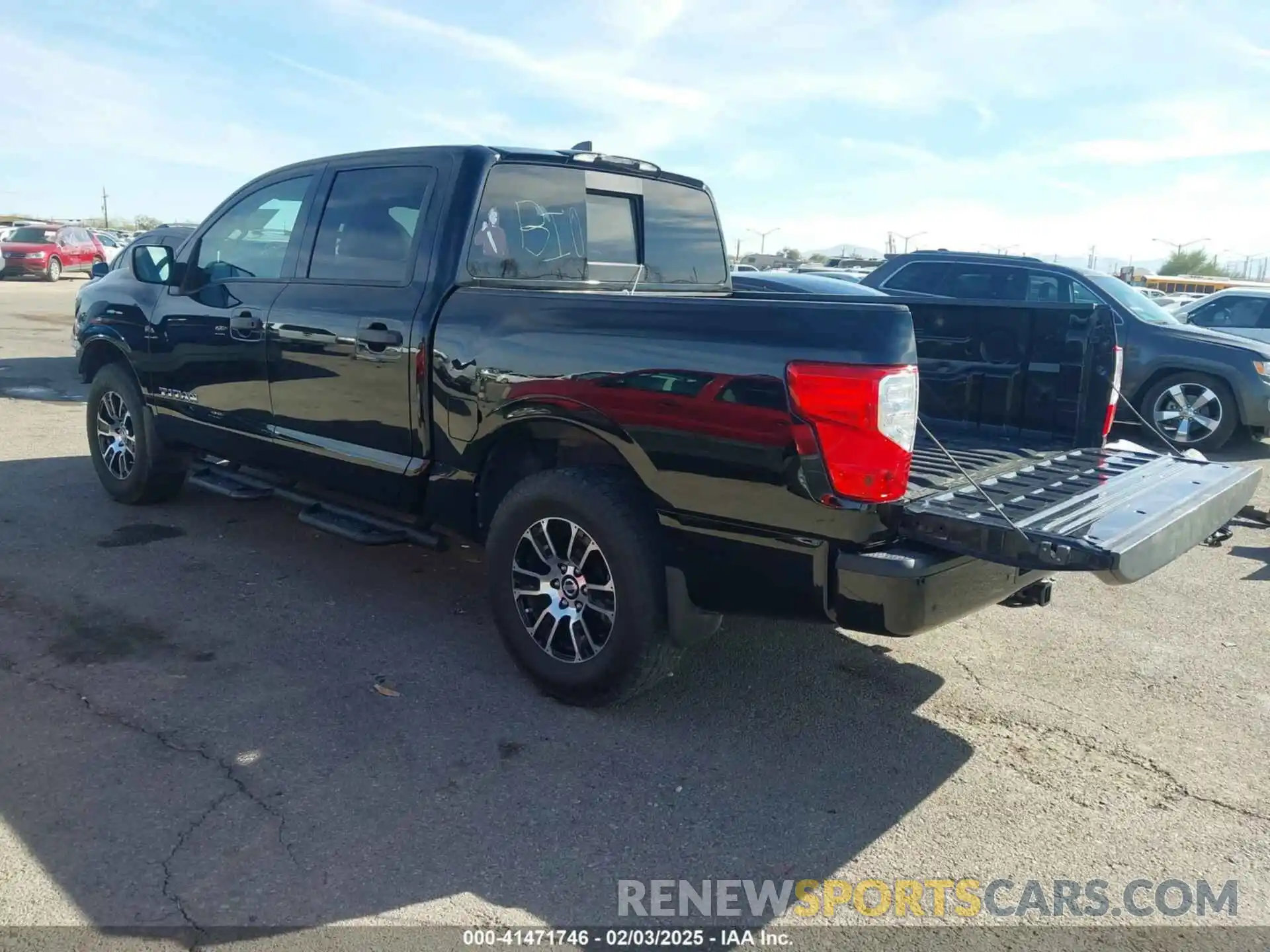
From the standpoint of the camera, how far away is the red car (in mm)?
29406

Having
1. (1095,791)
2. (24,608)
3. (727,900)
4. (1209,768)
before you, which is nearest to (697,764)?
(727,900)

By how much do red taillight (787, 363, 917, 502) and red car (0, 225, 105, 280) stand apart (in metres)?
31.1

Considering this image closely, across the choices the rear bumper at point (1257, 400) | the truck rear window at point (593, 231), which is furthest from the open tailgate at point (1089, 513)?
the rear bumper at point (1257, 400)

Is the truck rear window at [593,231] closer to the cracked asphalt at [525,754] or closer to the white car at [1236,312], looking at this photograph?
the cracked asphalt at [525,754]

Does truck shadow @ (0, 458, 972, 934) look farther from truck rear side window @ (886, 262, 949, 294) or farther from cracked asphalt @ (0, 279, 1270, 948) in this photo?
truck rear side window @ (886, 262, 949, 294)

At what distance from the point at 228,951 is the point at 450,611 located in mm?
2370

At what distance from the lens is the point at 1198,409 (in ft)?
31.5

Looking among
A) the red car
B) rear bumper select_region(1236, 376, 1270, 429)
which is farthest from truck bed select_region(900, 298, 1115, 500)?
the red car

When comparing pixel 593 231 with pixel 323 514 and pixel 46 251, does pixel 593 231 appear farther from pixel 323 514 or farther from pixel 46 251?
→ pixel 46 251

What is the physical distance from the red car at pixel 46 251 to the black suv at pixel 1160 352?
27.0 metres

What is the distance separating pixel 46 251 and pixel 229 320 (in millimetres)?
29740

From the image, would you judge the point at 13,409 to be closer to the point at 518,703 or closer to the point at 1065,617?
the point at 518,703

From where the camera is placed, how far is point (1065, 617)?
4996mm

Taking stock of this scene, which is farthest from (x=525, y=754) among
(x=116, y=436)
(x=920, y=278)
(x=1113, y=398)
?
(x=920, y=278)
